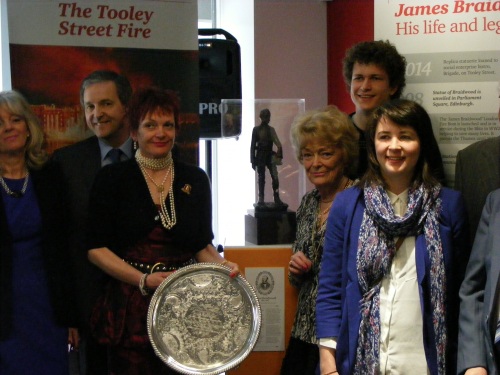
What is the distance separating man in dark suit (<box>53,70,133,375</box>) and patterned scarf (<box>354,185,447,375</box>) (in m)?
1.06

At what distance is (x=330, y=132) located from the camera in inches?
107

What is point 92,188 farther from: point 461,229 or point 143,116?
point 461,229

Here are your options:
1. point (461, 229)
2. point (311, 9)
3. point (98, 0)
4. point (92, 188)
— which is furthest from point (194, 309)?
point (311, 9)

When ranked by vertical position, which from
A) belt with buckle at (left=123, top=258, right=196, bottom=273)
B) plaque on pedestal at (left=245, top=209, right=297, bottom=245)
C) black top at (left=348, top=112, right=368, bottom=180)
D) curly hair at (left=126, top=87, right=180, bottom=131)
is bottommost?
belt with buckle at (left=123, top=258, right=196, bottom=273)

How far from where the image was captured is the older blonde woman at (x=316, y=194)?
8.89ft

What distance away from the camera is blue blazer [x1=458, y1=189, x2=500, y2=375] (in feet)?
7.09

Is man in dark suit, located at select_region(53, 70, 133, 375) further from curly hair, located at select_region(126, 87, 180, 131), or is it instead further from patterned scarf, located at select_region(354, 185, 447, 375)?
patterned scarf, located at select_region(354, 185, 447, 375)

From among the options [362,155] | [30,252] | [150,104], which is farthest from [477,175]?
[30,252]

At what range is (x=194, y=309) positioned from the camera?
2559 millimetres

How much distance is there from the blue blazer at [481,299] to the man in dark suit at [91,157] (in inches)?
53.9

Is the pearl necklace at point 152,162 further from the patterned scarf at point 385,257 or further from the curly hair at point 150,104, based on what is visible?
the patterned scarf at point 385,257

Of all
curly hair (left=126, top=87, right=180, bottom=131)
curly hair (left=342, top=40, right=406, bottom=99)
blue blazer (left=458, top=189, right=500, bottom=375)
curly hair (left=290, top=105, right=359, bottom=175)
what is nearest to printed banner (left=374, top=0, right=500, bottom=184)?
curly hair (left=342, top=40, right=406, bottom=99)

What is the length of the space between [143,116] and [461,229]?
119 centimetres

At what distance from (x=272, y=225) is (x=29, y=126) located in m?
1.08
